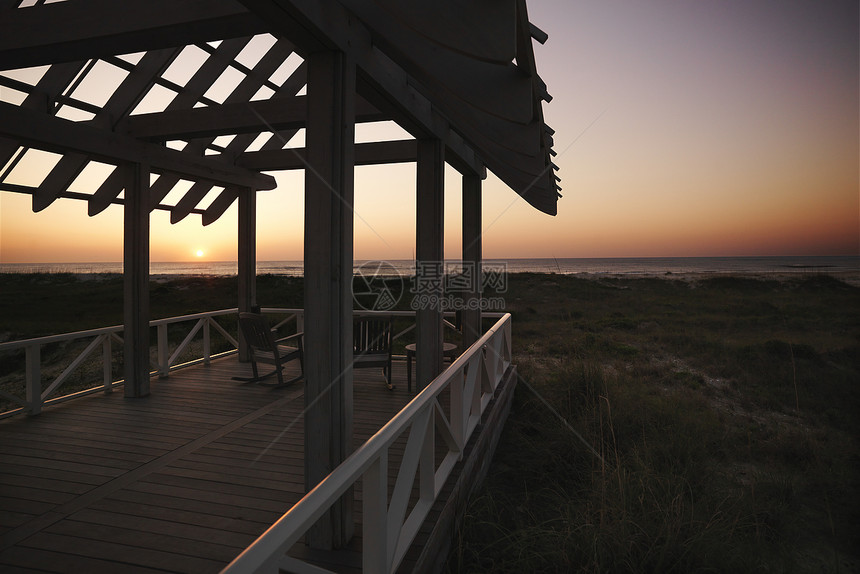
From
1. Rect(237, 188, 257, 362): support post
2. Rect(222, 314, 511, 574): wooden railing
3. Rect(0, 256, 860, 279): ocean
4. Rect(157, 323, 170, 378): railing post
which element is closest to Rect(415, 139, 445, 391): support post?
Rect(222, 314, 511, 574): wooden railing

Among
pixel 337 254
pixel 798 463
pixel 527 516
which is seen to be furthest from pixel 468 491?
pixel 798 463

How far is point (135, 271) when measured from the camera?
462 cm

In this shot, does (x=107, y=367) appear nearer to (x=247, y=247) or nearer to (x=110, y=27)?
(x=247, y=247)

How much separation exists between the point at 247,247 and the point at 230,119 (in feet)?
8.75

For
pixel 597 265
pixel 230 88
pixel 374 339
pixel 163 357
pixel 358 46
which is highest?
pixel 230 88

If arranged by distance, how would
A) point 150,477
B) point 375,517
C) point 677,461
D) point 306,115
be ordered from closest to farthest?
point 375,517, point 306,115, point 150,477, point 677,461

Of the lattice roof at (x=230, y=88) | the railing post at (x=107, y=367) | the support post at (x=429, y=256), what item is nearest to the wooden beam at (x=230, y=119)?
the lattice roof at (x=230, y=88)

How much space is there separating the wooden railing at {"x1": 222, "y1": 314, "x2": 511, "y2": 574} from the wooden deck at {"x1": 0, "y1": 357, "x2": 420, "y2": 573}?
0.85 meters

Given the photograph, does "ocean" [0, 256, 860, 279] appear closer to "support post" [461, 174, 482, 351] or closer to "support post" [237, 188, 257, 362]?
"support post" [237, 188, 257, 362]

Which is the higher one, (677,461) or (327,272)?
(327,272)

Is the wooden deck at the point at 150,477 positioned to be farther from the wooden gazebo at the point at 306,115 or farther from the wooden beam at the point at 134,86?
the wooden beam at the point at 134,86

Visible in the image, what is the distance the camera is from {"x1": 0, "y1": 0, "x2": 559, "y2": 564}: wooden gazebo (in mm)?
1895

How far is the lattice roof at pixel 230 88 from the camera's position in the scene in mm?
1800

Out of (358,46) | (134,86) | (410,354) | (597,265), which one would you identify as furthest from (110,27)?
(597,265)
